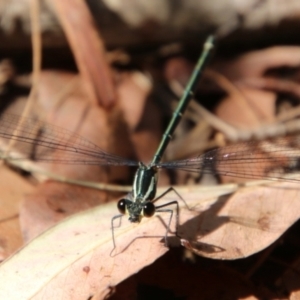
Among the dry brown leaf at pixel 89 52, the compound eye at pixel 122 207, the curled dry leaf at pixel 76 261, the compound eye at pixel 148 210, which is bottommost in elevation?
the curled dry leaf at pixel 76 261

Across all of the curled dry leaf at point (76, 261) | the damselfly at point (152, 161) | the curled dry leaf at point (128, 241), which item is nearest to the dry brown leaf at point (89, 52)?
the damselfly at point (152, 161)

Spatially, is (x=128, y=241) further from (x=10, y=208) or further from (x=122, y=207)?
(x=10, y=208)

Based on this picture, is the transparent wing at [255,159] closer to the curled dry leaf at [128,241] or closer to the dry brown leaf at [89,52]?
the curled dry leaf at [128,241]

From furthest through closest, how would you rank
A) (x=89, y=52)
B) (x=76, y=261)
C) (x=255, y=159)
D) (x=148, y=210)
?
(x=89, y=52) < (x=255, y=159) < (x=148, y=210) < (x=76, y=261)

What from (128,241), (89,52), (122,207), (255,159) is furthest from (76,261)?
(89,52)

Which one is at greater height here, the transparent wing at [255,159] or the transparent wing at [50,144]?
the transparent wing at [50,144]

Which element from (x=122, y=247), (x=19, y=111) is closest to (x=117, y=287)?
(x=122, y=247)
